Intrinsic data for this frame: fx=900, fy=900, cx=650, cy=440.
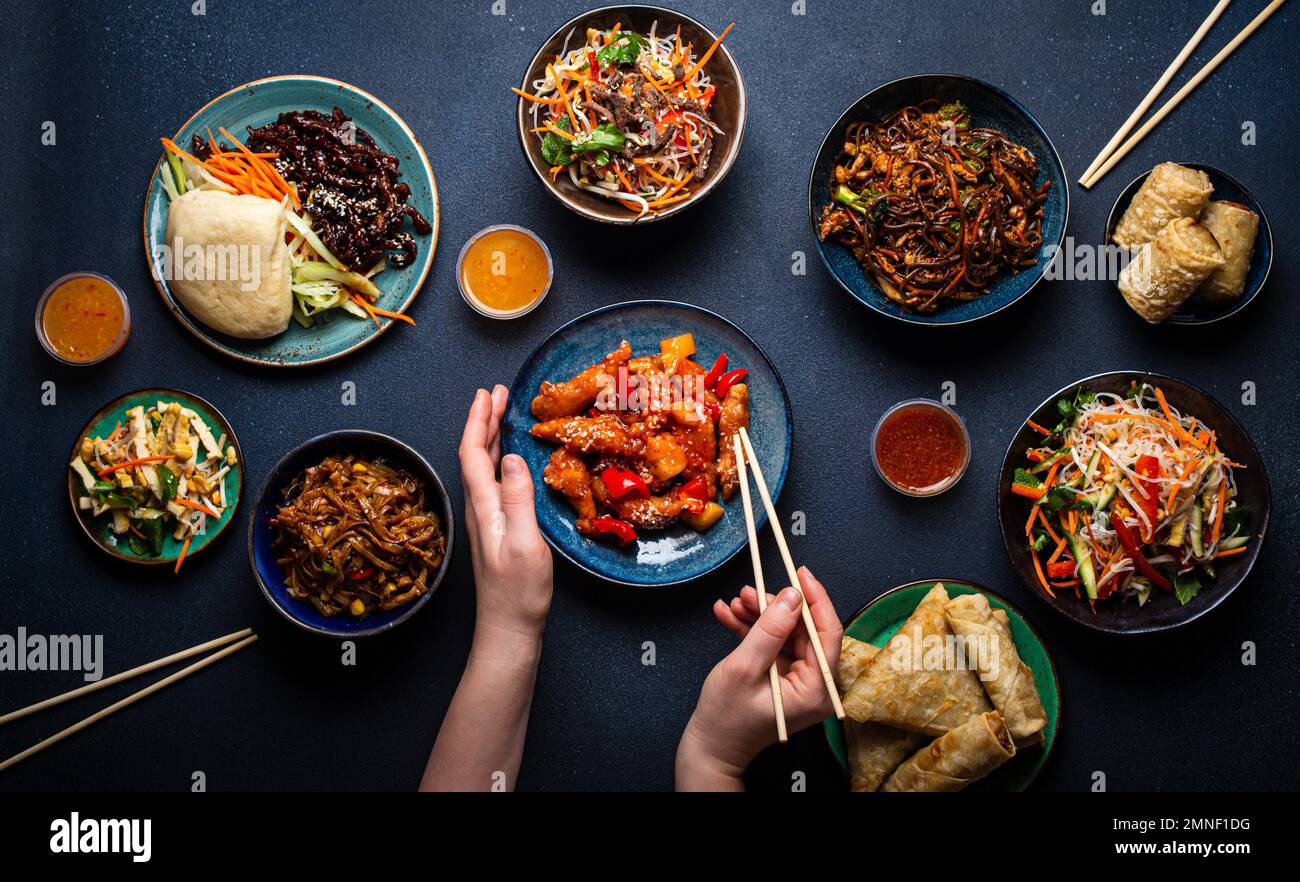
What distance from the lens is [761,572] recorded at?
329cm

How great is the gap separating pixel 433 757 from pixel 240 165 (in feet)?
7.88

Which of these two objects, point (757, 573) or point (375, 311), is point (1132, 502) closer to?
point (757, 573)

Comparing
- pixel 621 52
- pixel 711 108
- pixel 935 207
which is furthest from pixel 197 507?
pixel 935 207

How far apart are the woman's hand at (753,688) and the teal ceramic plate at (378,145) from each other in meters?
1.79

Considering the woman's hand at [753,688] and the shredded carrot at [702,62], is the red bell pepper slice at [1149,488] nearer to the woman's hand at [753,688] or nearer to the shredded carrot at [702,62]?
the woman's hand at [753,688]

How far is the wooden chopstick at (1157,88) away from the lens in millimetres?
3682

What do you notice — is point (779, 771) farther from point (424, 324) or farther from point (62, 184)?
point (62, 184)

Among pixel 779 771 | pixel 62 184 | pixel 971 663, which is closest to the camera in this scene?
pixel 971 663

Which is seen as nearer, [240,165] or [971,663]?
[971,663]

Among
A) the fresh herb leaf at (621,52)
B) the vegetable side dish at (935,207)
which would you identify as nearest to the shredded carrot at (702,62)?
the fresh herb leaf at (621,52)

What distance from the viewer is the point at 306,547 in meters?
3.38

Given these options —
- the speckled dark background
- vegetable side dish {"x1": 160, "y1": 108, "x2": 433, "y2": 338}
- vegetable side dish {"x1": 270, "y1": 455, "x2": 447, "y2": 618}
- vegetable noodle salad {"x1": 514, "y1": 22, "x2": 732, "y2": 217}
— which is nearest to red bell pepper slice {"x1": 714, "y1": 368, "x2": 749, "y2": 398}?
the speckled dark background

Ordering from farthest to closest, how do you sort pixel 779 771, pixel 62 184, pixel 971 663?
pixel 62 184 < pixel 779 771 < pixel 971 663

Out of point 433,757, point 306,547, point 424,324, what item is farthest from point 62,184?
point 433,757
